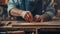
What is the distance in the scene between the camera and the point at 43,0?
192 centimetres

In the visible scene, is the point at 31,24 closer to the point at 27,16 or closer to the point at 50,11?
the point at 27,16

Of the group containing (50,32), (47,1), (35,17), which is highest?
(47,1)

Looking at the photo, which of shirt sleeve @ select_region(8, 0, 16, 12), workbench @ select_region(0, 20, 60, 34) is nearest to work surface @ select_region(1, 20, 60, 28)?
workbench @ select_region(0, 20, 60, 34)

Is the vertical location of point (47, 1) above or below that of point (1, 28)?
above

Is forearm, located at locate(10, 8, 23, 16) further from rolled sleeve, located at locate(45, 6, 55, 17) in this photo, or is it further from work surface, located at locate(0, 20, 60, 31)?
rolled sleeve, located at locate(45, 6, 55, 17)

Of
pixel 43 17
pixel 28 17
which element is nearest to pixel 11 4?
pixel 28 17

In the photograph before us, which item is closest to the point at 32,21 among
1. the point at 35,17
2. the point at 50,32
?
the point at 35,17

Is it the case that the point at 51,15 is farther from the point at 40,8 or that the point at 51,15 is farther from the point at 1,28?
the point at 1,28

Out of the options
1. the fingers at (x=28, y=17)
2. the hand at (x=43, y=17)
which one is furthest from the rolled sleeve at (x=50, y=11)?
the fingers at (x=28, y=17)

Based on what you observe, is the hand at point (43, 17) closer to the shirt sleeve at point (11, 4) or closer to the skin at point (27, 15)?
the skin at point (27, 15)

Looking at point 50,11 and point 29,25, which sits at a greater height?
point 50,11

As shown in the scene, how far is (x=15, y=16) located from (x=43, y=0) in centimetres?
25

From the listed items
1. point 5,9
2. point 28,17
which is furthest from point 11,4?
point 28,17

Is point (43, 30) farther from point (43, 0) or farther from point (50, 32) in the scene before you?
point (43, 0)
